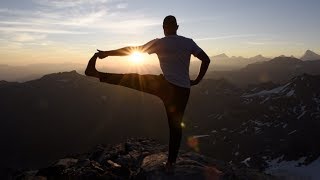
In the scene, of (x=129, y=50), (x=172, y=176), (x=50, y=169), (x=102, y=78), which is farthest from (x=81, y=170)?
(x=129, y=50)

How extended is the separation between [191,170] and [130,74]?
12.4ft

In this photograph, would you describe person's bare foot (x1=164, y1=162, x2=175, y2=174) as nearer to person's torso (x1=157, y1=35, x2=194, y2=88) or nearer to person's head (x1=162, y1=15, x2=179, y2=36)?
person's torso (x1=157, y1=35, x2=194, y2=88)

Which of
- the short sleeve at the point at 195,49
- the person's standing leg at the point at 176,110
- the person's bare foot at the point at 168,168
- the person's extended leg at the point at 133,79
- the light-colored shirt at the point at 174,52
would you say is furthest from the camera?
the person's bare foot at the point at 168,168

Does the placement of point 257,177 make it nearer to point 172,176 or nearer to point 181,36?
point 172,176

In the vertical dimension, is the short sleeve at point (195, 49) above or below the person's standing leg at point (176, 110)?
above

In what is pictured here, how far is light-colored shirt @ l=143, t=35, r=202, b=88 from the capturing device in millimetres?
10078

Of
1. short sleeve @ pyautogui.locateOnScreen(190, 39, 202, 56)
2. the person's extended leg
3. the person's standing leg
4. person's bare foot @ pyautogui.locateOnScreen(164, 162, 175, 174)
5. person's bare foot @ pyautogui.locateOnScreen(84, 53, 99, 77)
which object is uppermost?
short sleeve @ pyautogui.locateOnScreen(190, 39, 202, 56)

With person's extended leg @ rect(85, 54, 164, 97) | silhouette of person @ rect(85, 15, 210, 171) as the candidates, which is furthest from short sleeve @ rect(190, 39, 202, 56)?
person's extended leg @ rect(85, 54, 164, 97)

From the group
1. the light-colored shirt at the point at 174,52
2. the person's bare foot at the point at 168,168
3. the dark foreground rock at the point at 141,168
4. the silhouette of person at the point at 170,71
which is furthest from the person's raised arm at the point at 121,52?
the dark foreground rock at the point at 141,168

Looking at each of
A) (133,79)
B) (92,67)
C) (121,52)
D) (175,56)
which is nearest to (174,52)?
(175,56)

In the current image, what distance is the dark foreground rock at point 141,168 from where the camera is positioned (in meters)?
12.4

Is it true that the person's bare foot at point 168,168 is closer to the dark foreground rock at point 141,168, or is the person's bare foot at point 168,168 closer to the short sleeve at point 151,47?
the dark foreground rock at point 141,168

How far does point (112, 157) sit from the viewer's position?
1752 centimetres

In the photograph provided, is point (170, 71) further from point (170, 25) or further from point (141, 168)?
point (141, 168)
